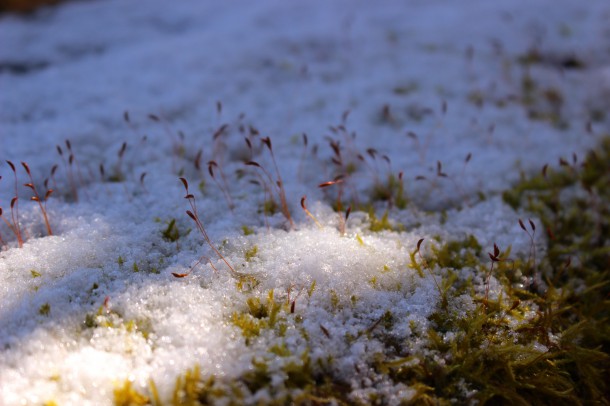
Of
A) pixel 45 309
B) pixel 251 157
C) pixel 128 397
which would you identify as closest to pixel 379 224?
pixel 251 157

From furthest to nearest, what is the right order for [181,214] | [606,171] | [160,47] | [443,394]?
[160,47], [606,171], [181,214], [443,394]

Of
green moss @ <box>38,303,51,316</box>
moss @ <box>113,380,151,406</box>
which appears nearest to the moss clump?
moss @ <box>113,380,151,406</box>

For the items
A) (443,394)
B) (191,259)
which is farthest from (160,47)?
(443,394)

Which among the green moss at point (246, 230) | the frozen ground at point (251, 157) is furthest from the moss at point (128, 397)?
the green moss at point (246, 230)

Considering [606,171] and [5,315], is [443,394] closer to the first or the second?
[5,315]

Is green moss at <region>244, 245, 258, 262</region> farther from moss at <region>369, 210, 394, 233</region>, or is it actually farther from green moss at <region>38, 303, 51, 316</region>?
green moss at <region>38, 303, 51, 316</region>

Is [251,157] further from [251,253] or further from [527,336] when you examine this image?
[527,336]

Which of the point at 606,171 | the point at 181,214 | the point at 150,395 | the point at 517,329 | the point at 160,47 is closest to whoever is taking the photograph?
the point at 150,395

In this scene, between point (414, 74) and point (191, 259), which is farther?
point (414, 74)
